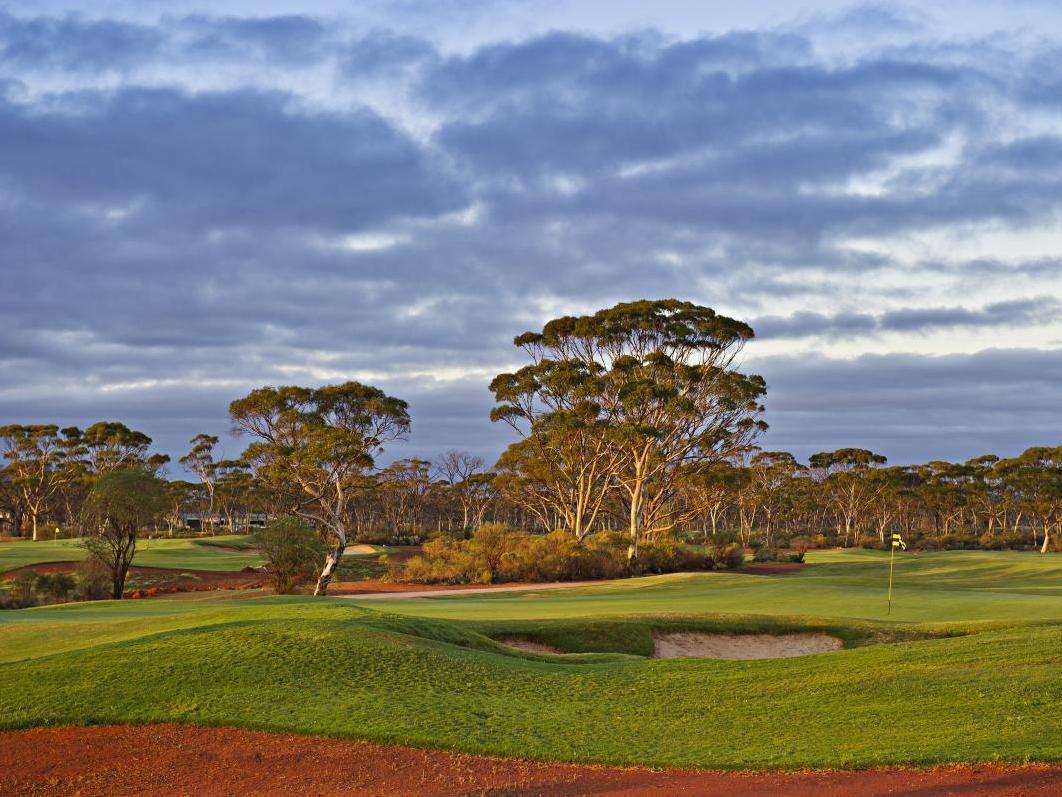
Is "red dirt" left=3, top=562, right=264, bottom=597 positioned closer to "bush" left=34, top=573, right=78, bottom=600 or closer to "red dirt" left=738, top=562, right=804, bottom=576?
"bush" left=34, top=573, right=78, bottom=600

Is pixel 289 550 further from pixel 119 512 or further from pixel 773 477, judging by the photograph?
pixel 773 477

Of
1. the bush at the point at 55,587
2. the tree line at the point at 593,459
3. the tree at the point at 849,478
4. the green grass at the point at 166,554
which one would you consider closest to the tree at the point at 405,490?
the tree line at the point at 593,459

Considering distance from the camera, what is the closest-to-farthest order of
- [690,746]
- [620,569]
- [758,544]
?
[690,746], [620,569], [758,544]

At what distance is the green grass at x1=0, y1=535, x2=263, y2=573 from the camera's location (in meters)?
55.8

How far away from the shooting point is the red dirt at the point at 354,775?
32.1 ft

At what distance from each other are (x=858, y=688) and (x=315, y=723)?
25.9 feet

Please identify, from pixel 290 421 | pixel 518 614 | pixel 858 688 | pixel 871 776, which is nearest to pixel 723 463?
pixel 290 421

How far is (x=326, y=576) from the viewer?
39562mm

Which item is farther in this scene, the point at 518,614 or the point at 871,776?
the point at 518,614

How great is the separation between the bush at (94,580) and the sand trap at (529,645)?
24.0 metres

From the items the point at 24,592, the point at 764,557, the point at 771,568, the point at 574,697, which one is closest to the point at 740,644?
the point at 574,697

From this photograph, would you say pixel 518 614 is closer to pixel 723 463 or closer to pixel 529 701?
pixel 529 701

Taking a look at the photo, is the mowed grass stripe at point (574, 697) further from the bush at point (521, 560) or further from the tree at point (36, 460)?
the tree at point (36, 460)

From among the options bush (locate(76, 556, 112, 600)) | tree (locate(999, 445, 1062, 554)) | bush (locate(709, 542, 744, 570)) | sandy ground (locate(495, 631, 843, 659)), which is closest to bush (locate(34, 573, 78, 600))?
bush (locate(76, 556, 112, 600))
